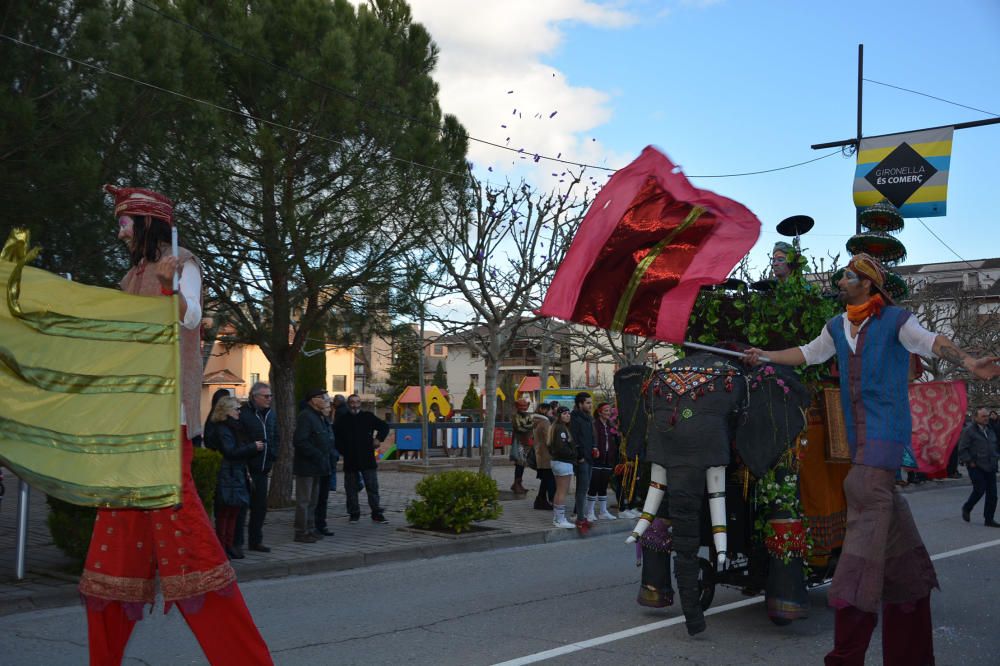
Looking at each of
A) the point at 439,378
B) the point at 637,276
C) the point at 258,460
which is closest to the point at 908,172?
the point at 258,460

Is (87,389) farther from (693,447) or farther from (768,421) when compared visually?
(768,421)

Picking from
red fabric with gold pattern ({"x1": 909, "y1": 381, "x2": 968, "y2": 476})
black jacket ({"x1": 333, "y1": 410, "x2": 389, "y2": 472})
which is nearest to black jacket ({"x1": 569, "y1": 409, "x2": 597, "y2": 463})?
black jacket ({"x1": 333, "y1": 410, "x2": 389, "y2": 472})

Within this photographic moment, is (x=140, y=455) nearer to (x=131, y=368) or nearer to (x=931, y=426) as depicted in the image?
(x=131, y=368)

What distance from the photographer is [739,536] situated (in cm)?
699

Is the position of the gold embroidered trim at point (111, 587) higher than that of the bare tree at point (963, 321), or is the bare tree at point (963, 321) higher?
the bare tree at point (963, 321)

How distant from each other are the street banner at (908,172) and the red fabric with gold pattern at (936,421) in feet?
33.4

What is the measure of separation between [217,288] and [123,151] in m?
3.86

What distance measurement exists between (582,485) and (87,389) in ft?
35.6

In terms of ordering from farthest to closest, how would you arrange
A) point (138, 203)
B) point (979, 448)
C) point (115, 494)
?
point (979, 448) < point (138, 203) < point (115, 494)

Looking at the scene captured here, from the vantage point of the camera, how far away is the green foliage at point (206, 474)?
9859mm

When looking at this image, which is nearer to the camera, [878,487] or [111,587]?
[111,587]

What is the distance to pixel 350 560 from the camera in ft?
35.2

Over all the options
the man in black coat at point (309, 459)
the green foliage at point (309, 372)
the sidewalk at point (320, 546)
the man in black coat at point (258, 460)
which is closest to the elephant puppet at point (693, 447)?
the sidewalk at point (320, 546)

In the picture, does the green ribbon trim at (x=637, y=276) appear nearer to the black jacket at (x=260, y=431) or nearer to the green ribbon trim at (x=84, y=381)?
the green ribbon trim at (x=84, y=381)
